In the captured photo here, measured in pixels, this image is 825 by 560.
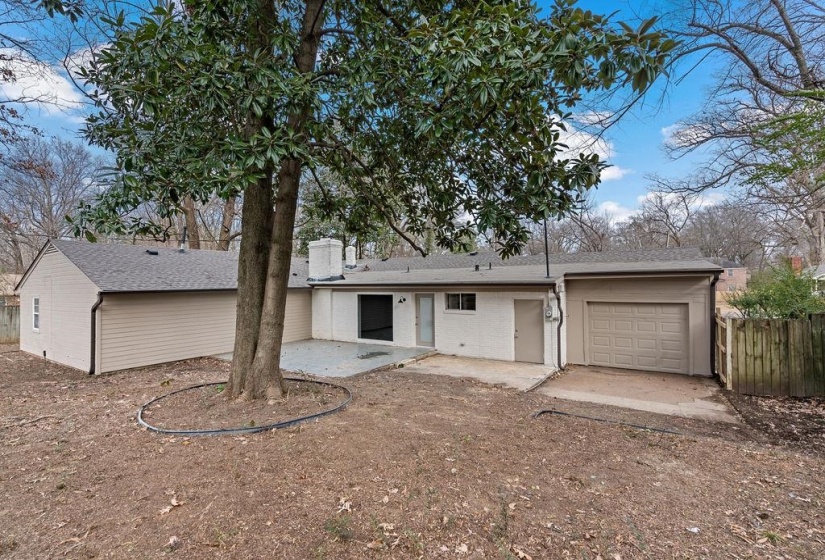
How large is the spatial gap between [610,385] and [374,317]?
29.7 feet

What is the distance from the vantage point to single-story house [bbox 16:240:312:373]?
30.7 feet

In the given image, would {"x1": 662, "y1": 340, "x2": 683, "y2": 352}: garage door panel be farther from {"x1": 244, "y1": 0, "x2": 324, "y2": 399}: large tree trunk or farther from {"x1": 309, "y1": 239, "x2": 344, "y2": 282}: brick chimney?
{"x1": 309, "y1": 239, "x2": 344, "y2": 282}: brick chimney

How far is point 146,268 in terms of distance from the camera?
10.9m

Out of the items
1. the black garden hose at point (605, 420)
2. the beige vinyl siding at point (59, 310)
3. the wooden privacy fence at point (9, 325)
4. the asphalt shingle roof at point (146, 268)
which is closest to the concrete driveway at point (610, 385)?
the black garden hose at point (605, 420)

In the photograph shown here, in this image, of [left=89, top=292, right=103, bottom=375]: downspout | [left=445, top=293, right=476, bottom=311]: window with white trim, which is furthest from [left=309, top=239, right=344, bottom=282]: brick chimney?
[left=89, top=292, right=103, bottom=375]: downspout

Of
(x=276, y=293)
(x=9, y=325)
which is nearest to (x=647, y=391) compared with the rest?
(x=276, y=293)

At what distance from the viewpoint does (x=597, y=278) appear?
32.6 ft

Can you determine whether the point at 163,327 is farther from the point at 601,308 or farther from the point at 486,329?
the point at 601,308

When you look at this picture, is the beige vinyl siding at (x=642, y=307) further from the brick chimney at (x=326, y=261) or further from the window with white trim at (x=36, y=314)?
the window with white trim at (x=36, y=314)

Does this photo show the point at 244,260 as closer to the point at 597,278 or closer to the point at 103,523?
the point at 103,523

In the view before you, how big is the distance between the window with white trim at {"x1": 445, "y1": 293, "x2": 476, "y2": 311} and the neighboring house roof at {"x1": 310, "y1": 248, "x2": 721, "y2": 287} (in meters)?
0.48

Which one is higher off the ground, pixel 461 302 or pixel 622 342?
pixel 461 302

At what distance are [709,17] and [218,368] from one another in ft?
47.5

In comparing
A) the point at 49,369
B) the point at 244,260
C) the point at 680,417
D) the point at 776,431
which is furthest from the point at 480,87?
the point at 49,369
